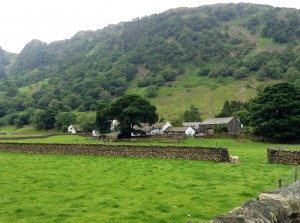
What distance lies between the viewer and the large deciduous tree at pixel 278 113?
179 feet

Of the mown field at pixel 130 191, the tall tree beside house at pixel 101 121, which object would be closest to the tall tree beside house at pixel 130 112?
the tall tree beside house at pixel 101 121

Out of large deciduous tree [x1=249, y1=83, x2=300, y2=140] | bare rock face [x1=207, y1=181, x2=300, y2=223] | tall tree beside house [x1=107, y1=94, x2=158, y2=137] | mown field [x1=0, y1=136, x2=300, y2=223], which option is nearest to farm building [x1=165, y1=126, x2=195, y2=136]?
tall tree beside house [x1=107, y1=94, x2=158, y2=137]

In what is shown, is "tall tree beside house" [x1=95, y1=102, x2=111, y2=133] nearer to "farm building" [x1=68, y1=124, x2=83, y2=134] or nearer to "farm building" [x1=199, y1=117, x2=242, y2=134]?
"farm building" [x1=199, y1=117, x2=242, y2=134]

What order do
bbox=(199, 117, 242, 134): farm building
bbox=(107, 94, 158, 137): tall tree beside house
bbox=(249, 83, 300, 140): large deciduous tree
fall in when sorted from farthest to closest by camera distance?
bbox=(199, 117, 242, 134): farm building, bbox=(107, 94, 158, 137): tall tree beside house, bbox=(249, 83, 300, 140): large deciduous tree


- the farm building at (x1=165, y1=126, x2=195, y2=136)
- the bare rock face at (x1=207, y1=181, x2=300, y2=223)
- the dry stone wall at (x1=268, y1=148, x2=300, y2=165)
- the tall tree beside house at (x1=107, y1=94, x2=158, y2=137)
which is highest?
the tall tree beside house at (x1=107, y1=94, x2=158, y2=137)

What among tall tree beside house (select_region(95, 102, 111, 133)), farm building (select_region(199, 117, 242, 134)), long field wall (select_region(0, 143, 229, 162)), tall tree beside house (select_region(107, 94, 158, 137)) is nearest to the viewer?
long field wall (select_region(0, 143, 229, 162))

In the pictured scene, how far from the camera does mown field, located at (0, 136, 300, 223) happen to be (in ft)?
43.8

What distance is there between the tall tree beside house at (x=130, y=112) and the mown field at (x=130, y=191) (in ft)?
142

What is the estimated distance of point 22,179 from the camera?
22266mm

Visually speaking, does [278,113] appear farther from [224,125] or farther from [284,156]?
[224,125]

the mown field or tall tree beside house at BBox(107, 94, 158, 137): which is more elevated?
tall tree beside house at BBox(107, 94, 158, 137)

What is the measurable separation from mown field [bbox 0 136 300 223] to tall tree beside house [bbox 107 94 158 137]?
142 ft

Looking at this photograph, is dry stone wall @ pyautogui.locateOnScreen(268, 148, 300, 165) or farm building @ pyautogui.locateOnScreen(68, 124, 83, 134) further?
farm building @ pyautogui.locateOnScreen(68, 124, 83, 134)

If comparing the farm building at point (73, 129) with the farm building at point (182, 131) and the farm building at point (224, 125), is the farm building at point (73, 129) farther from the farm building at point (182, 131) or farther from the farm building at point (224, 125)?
the farm building at point (224, 125)
